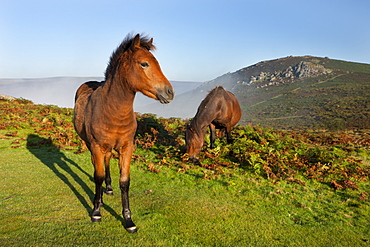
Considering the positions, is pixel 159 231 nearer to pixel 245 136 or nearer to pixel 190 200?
pixel 190 200

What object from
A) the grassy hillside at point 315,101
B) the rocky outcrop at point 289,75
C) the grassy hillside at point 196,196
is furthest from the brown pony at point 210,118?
the rocky outcrop at point 289,75

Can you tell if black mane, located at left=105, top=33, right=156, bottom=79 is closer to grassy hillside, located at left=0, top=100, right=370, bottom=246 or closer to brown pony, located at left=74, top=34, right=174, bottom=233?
brown pony, located at left=74, top=34, right=174, bottom=233

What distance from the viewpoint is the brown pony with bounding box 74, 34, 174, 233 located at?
12.6ft

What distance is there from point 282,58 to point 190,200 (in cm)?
16143

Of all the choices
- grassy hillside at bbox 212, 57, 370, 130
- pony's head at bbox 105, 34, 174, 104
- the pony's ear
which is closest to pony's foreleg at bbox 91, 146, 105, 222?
pony's head at bbox 105, 34, 174, 104

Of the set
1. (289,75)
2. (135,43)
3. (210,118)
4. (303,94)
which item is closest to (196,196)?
(135,43)

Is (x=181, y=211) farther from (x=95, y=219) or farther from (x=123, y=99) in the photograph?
(x=123, y=99)

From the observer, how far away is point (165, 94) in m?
3.71

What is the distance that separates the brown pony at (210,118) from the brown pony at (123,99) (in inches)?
182

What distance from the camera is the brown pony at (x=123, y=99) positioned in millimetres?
3826

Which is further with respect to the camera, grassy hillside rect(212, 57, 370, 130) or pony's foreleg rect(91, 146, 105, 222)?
grassy hillside rect(212, 57, 370, 130)

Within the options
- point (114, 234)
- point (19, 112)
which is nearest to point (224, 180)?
point (114, 234)

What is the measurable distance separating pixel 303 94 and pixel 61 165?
258 feet

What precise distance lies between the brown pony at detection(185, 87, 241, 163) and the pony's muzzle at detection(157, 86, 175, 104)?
5297 millimetres
